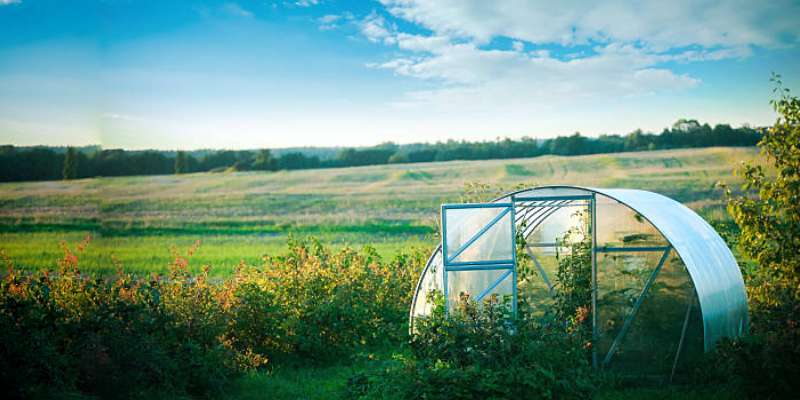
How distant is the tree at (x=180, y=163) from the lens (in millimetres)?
47719

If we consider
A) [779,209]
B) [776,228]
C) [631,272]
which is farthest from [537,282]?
[779,209]

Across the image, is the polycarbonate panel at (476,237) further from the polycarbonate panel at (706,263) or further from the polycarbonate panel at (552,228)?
the polycarbonate panel at (552,228)

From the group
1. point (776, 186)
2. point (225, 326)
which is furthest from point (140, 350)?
point (776, 186)

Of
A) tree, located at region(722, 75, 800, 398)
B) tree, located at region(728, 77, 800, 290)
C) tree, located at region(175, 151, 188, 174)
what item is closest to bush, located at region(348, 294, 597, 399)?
tree, located at region(722, 75, 800, 398)

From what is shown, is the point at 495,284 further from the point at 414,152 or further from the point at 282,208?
the point at 414,152

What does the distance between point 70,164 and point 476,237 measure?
59.7 ft

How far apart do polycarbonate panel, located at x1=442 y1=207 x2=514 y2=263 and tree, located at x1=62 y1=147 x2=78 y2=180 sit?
16.0 meters

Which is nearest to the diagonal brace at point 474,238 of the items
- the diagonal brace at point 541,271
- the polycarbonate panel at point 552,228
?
the polycarbonate panel at point 552,228

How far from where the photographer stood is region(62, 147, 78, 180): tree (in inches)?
795

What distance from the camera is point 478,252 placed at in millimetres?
9086

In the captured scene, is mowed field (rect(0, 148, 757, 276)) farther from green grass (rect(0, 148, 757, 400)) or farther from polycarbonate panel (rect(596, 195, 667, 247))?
polycarbonate panel (rect(596, 195, 667, 247))

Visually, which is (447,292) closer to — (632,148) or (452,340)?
(452,340)

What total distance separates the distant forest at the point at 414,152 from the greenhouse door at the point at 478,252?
26.1 m

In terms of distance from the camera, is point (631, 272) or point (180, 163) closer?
point (631, 272)
